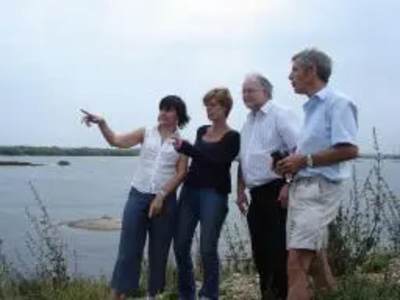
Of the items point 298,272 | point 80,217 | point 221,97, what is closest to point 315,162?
point 298,272

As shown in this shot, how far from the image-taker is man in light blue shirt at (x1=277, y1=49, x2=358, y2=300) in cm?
481

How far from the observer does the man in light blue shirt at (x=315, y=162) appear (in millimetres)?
4809

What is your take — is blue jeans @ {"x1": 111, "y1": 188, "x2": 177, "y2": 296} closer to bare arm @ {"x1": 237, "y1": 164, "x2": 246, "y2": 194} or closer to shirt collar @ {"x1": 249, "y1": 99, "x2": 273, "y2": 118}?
bare arm @ {"x1": 237, "y1": 164, "x2": 246, "y2": 194}

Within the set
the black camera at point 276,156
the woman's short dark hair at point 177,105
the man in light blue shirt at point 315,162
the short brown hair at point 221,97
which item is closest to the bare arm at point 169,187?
the woman's short dark hair at point 177,105

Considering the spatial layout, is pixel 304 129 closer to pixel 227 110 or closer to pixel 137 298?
pixel 227 110

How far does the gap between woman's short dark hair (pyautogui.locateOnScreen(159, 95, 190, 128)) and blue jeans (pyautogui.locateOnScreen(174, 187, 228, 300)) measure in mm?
580

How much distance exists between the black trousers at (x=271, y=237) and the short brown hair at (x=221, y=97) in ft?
2.35

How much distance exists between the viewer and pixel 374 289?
5.40 metres

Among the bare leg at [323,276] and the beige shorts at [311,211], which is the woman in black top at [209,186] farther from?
the beige shorts at [311,211]

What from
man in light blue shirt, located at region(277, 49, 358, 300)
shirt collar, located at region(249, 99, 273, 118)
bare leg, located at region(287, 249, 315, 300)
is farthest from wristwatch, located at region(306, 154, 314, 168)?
shirt collar, located at region(249, 99, 273, 118)

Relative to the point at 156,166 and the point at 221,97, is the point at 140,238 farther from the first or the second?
the point at 221,97

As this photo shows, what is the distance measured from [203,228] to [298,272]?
1259 mm

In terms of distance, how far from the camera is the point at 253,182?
5.79m

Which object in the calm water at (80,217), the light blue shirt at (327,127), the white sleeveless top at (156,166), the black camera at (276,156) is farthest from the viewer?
the calm water at (80,217)
